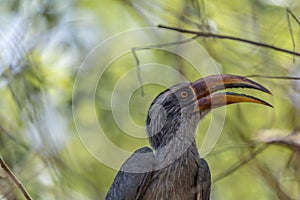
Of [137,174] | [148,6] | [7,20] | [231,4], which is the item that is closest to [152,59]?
[148,6]

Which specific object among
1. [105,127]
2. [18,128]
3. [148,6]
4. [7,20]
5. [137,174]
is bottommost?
[137,174]

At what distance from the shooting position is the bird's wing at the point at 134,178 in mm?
4559

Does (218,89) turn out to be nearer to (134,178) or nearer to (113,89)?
(134,178)

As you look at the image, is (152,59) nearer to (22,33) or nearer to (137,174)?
(22,33)

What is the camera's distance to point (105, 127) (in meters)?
6.15

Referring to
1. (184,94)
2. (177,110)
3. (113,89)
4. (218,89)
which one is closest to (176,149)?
(177,110)

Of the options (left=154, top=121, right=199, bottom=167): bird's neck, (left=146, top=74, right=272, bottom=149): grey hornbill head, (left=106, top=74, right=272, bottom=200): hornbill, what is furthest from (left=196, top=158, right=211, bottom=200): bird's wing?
(left=146, top=74, right=272, bottom=149): grey hornbill head

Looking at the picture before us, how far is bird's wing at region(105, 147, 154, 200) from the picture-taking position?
456 centimetres

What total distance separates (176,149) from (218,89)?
558mm

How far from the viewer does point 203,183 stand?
15.3 feet

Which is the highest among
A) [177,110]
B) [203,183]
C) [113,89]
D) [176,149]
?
[113,89]

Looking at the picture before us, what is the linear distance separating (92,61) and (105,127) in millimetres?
665

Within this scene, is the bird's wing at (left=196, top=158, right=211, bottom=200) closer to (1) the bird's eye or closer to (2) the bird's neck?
(2) the bird's neck

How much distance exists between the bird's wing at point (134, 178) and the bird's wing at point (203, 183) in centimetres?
36
